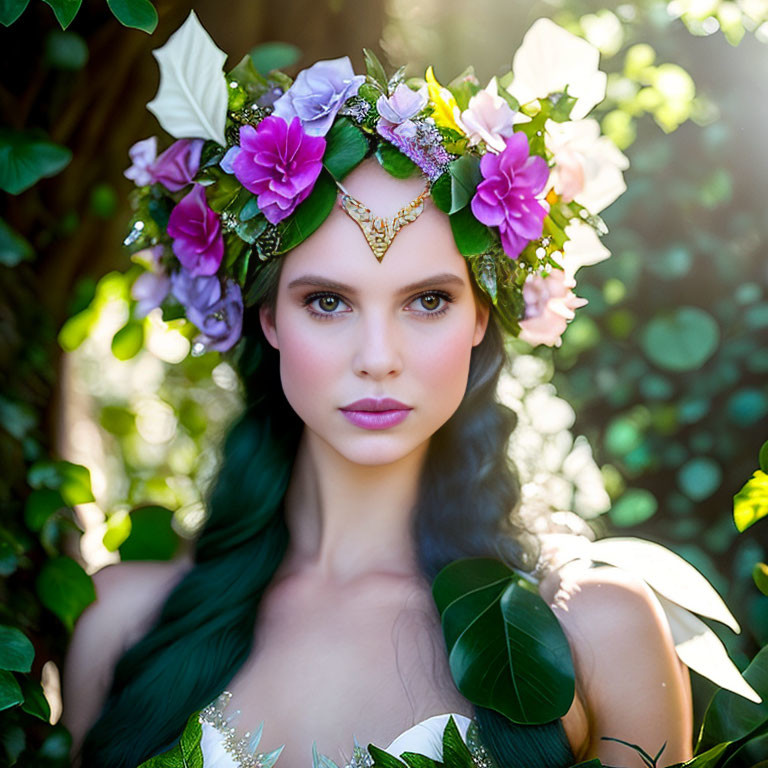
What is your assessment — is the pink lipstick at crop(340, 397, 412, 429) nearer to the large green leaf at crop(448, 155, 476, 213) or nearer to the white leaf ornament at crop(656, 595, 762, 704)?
the large green leaf at crop(448, 155, 476, 213)

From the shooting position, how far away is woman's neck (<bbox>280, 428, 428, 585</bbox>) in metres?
2.15

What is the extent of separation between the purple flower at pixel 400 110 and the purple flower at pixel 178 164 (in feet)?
1.26

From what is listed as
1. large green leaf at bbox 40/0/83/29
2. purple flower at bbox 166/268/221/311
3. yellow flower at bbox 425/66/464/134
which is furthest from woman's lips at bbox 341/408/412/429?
large green leaf at bbox 40/0/83/29

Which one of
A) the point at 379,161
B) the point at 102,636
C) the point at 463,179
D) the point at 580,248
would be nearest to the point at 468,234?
the point at 463,179

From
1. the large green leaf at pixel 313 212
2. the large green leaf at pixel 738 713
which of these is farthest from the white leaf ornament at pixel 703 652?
the large green leaf at pixel 313 212

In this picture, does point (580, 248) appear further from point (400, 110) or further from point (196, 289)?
point (196, 289)

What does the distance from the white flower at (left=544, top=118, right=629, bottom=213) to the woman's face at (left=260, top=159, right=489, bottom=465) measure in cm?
29

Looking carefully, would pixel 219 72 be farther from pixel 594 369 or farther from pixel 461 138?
pixel 594 369

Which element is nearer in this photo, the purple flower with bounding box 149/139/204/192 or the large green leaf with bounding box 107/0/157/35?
the large green leaf with bounding box 107/0/157/35

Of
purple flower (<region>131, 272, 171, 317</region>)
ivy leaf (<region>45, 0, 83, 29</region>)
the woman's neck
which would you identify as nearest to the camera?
ivy leaf (<region>45, 0, 83, 29</region>)

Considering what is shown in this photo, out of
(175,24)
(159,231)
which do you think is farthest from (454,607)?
(175,24)

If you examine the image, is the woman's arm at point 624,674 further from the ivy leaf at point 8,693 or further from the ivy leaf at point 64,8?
the ivy leaf at point 64,8

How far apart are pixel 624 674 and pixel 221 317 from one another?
3.42 feet

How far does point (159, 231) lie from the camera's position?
2184mm
